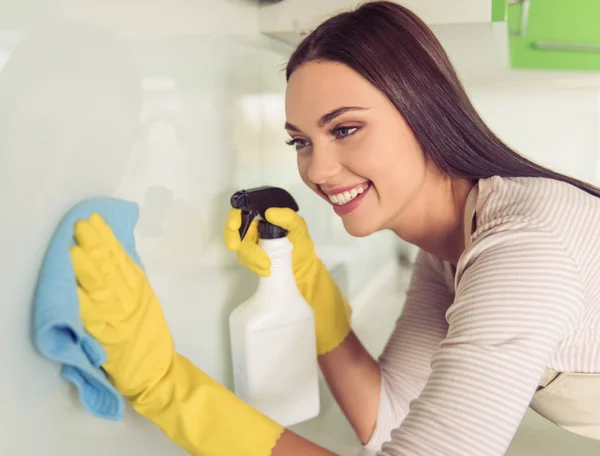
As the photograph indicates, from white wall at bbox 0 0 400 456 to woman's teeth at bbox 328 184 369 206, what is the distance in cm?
16

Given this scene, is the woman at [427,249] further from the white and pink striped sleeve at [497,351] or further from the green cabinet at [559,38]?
the green cabinet at [559,38]

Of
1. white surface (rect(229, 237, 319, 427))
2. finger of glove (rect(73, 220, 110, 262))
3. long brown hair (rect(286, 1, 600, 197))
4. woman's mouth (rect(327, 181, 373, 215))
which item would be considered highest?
long brown hair (rect(286, 1, 600, 197))

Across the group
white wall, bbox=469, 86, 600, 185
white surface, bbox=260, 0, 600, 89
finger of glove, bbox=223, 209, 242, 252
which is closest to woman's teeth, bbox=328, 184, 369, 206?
finger of glove, bbox=223, 209, 242, 252

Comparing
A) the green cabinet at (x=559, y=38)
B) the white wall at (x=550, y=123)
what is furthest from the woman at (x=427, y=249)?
the white wall at (x=550, y=123)

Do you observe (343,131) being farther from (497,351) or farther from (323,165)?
(497,351)

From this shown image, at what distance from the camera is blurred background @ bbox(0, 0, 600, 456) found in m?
0.44

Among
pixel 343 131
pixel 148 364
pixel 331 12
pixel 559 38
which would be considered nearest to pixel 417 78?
pixel 343 131

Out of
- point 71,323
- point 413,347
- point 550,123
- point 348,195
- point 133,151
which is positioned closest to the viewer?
point 71,323

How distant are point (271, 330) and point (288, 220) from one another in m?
0.14

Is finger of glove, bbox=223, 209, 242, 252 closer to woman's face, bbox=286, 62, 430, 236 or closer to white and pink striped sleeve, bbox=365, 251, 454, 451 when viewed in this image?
woman's face, bbox=286, 62, 430, 236

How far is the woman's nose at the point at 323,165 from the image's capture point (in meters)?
0.65

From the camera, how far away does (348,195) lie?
68 cm

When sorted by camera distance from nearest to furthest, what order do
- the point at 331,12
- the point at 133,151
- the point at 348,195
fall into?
the point at 133,151 < the point at 348,195 < the point at 331,12

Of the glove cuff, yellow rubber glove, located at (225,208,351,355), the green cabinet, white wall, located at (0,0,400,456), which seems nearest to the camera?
white wall, located at (0,0,400,456)
